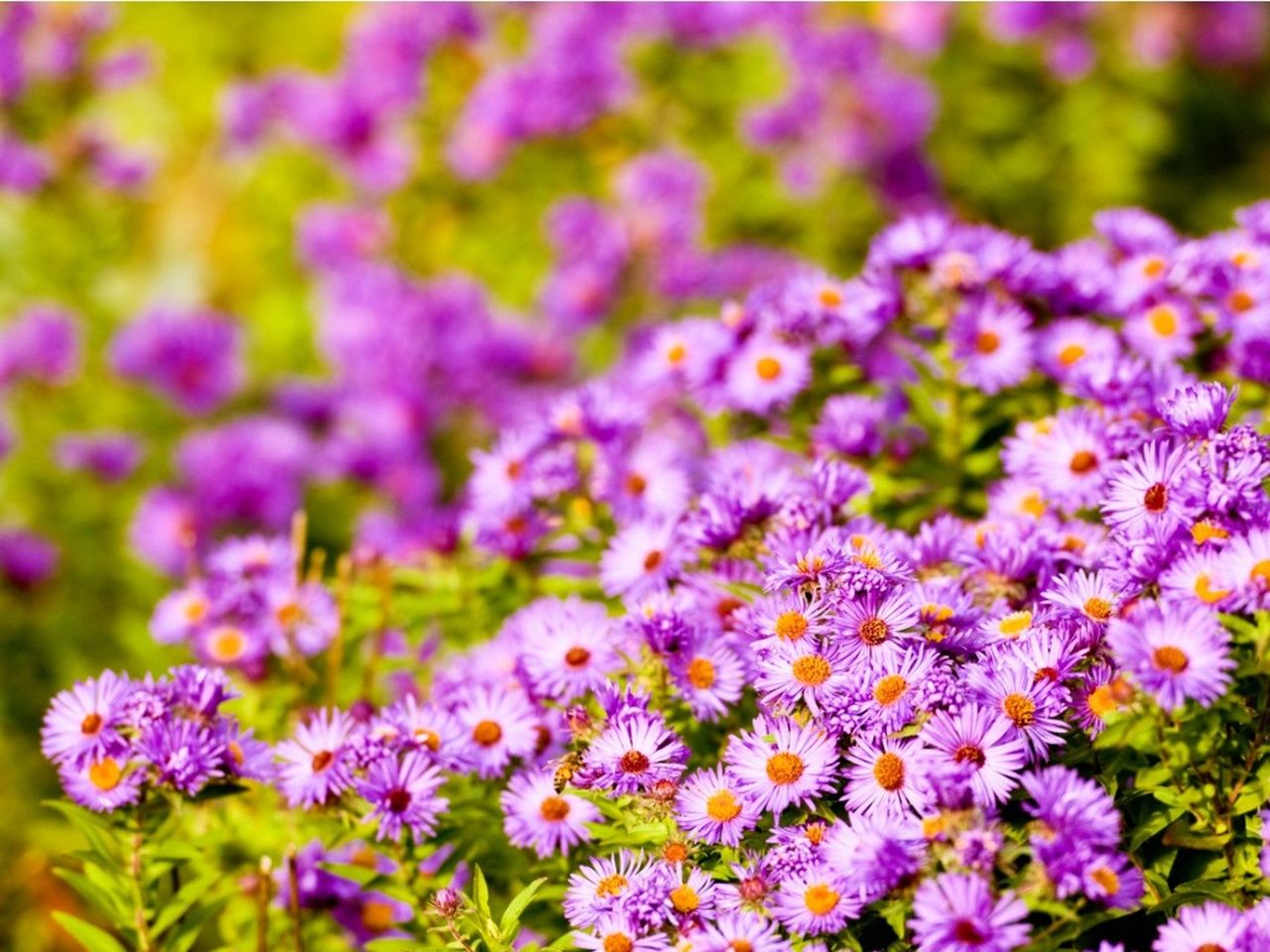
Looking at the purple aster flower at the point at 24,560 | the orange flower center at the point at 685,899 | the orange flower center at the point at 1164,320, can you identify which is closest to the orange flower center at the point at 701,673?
the orange flower center at the point at 685,899

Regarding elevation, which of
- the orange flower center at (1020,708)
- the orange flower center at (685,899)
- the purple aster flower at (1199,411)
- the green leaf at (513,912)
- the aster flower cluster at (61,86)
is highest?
the aster flower cluster at (61,86)

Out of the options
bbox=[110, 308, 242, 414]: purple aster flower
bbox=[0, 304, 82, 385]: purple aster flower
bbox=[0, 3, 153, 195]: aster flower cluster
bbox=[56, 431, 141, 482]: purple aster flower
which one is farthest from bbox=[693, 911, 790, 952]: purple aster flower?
bbox=[0, 3, 153, 195]: aster flower cluster

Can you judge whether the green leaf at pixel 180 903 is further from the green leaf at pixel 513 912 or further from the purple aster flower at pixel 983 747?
the purple aster flower at pixel 983 747

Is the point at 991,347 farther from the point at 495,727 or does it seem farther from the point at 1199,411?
the point at 495,727

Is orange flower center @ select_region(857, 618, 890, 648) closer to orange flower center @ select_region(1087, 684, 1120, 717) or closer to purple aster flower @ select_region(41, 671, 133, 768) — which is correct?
orange flower center @ select_region(1087, 684, 1120, 717)

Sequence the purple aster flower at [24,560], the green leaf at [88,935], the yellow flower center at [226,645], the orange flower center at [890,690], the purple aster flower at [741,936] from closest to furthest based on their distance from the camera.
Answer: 1. the purple aster flower at [741,936]
2. the orange flower center at [890,690]
3. the green leaf at [88,935]
4. the yellow flower center at [226,645]
5. the purple aster flower at [24,560]

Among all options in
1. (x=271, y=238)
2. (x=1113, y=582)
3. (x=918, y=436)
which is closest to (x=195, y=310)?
(x=271, y=238)

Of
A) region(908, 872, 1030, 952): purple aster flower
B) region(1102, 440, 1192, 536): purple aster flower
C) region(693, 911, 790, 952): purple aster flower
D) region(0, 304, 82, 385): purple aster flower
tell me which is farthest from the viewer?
region(0, 304, 82, 385): purple aster flower
